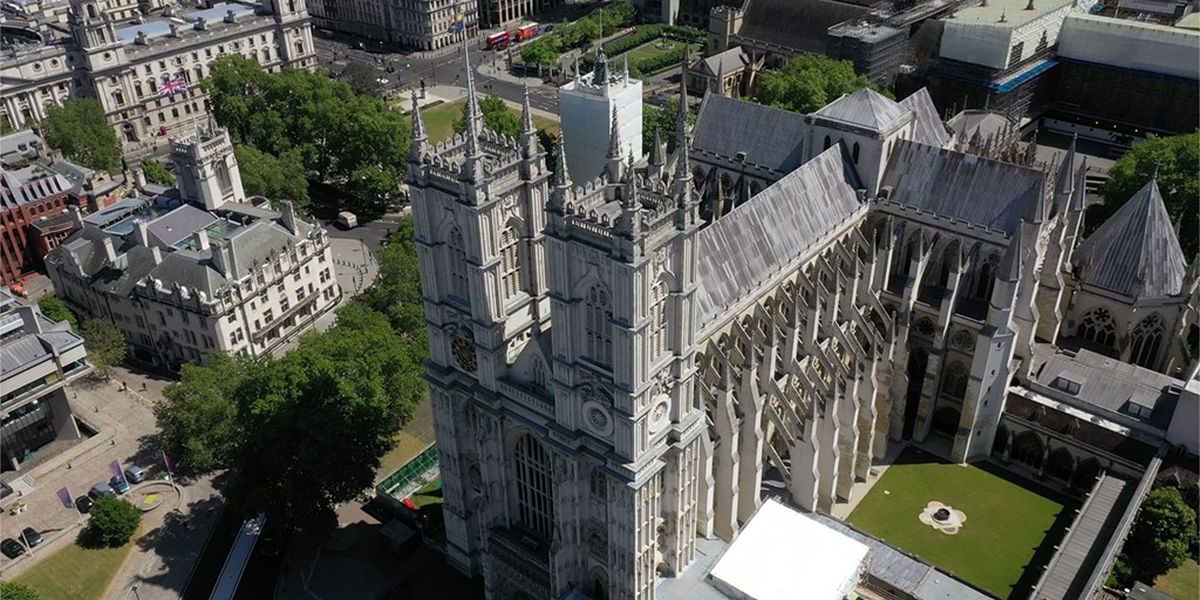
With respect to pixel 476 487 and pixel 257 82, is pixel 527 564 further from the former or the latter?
pixel 257 82

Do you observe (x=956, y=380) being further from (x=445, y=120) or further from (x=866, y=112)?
(x=445, y=120)

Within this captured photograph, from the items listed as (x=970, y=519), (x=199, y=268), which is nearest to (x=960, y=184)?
(x=970, y=519)

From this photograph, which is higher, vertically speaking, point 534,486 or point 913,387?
point 534,486

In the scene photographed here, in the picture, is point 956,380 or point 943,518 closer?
point 943,518

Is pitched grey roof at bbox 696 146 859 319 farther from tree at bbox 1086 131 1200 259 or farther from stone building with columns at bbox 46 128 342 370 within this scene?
stone building with columns at bbox 46 128 342 370

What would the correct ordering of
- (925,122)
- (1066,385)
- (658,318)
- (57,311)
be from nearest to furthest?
1. (658,318)
2. (1066,385)
3. (925,122)
4. (57,311)

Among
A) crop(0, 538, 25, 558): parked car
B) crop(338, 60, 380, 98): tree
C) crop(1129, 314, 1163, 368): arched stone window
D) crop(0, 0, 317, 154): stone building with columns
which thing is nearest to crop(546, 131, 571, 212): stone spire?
crop(0, 538, 25, 558): parked car

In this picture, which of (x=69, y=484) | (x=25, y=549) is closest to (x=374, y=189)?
(x=69, y=484)
